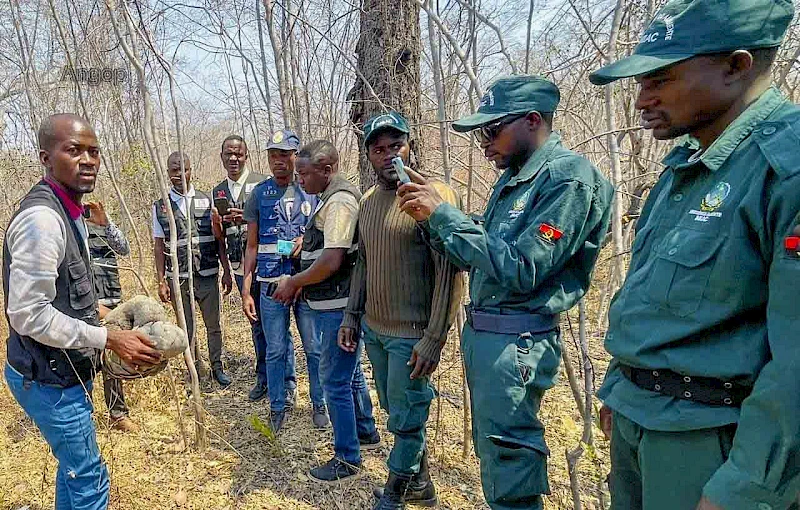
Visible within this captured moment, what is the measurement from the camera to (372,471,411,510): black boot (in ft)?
8.11

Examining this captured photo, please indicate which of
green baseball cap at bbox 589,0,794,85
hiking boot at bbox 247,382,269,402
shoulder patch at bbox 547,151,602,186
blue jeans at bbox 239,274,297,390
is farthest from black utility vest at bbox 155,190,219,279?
green baseball cap at bbox 589,0,794,85

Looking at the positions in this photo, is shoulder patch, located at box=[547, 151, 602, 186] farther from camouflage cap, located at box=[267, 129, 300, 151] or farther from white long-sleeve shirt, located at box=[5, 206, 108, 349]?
camouflage cap, located at box=[267, 129, 300, 151]

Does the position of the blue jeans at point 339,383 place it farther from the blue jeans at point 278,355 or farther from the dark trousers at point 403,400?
the blue jeans at point 278,355

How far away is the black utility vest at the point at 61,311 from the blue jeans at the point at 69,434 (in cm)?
5

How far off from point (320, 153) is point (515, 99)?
1386 millimetres

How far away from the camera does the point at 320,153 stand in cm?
297

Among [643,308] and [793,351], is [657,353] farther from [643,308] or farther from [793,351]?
[793,351]

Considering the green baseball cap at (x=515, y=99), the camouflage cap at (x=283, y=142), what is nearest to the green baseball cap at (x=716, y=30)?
the green baseball cap at (x=515, y=99)

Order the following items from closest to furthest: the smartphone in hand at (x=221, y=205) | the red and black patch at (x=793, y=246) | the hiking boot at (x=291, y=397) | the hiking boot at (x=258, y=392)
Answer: the red and black patch at (x=793, y=246), the hiking boot at (x=291, y=397), the hiking boot at (x=258, y=392), the smartphone in hand at (x=221, y=205)

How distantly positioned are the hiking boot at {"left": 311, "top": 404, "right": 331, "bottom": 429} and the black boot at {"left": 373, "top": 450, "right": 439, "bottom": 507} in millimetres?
991

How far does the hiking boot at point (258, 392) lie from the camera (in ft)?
13.2

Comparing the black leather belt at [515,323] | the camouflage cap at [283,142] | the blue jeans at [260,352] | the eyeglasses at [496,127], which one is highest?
the camouflage cap at [283,142]

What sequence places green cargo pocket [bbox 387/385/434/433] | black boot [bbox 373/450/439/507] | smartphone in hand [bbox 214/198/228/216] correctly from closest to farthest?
green cargo pocket [bbox 387/385/434/433] → black boot [bbox 373/450/439/507] → smartphone in hand [bbox 214/198/228/216]

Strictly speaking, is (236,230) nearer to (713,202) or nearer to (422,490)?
(422,490)
